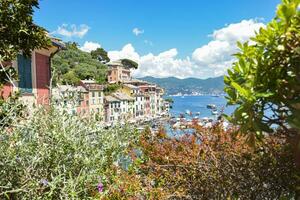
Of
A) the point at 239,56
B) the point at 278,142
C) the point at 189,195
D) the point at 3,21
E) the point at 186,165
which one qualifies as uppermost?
the point at 3,21

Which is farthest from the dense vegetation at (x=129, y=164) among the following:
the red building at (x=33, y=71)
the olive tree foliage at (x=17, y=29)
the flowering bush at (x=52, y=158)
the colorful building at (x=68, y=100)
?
the red building at (x=33, y=71)

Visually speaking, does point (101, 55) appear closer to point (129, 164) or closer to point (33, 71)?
point (33, 71)

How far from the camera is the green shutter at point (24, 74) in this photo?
11695mm

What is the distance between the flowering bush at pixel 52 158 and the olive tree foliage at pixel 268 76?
6.68 ft

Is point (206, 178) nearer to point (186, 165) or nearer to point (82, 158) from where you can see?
point (186, 165)

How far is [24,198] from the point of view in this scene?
3.41 m

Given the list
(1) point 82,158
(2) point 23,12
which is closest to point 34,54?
(2) point 23,12

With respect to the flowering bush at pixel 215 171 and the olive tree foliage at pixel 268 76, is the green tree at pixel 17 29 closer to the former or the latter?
the flowering bush at pixel 215 171

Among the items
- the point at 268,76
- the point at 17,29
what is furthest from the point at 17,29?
the point at 268,76

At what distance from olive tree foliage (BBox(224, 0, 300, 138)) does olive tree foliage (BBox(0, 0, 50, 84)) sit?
4.66 metres

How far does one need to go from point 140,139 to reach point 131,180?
56.3 inches

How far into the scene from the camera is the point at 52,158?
3697 mm

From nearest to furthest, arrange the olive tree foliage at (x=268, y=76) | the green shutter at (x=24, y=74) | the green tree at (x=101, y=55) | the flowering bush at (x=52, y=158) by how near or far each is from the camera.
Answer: the olive tree foliage at (x=268, y=76) < the flowering bush at (x=52, y=158) < the green shutter at (x=24, y=74) < the green tree at (x=101, y=55)

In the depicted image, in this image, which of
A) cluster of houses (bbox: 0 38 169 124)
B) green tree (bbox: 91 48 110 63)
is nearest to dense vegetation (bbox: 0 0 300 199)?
cluster of houses (bbox: 0 38 169 124)
